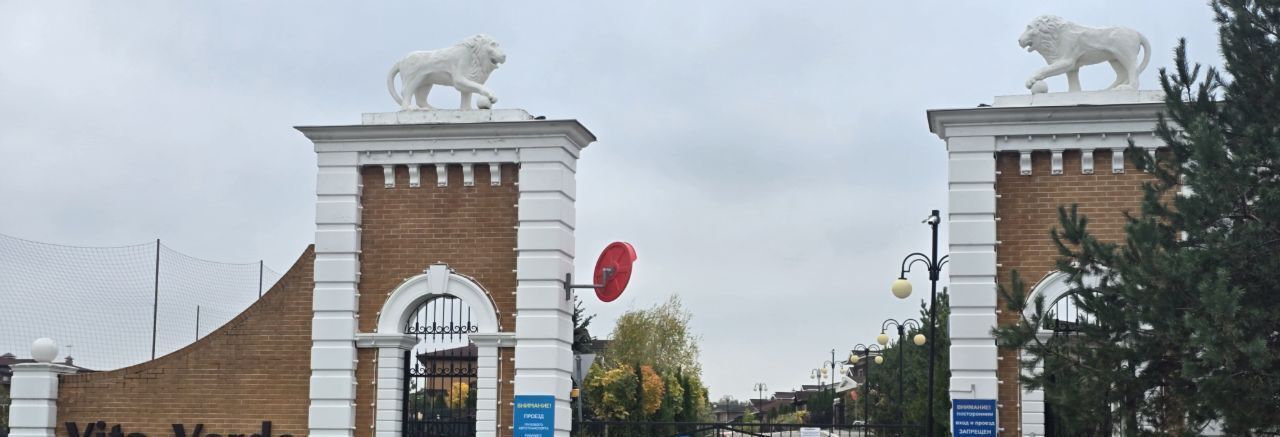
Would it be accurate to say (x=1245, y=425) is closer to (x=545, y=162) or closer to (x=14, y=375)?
(x=545, y=162)

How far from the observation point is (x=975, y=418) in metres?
20.0

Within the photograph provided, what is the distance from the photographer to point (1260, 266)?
15.8m

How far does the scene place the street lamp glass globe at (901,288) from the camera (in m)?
24.7

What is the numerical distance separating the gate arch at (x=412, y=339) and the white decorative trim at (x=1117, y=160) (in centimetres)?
808

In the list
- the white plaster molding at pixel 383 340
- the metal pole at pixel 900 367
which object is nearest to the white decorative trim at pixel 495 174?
the white plaster molding at pixel 383 340

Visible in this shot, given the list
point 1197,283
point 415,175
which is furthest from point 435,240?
point 1197,283

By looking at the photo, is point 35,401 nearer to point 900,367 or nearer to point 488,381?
point 488,381

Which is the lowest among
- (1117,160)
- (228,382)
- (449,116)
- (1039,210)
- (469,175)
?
(228,382)

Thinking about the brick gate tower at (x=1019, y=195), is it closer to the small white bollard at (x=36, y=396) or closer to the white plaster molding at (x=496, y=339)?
the white plaster molding at (x=496, y=339)

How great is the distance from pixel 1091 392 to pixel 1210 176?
248 cm

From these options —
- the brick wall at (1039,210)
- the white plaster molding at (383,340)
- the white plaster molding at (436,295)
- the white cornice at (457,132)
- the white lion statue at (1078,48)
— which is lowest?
the white plaster molding at (383,340)

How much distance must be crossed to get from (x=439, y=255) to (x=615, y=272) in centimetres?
240

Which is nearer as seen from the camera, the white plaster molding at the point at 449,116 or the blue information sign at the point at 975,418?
the blue information sign at the point at 975,418

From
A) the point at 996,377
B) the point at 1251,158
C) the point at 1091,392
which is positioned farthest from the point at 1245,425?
the point at 996,377
